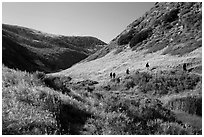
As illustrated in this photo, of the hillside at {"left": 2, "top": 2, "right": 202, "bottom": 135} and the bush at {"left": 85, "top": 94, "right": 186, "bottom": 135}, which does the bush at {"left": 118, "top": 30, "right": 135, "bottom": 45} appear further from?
the bush at {"left": 85, "top": 94, "right": 186, "bottom": 135}

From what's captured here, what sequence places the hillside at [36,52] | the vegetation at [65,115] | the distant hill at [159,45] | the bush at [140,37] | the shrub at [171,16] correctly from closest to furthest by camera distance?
the vegetation at [65,115]
the distant hill at [159,45]
the bush at [140,37]
the shrub at [171,16]
the hillside at [36,52]

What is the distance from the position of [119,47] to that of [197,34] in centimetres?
1959

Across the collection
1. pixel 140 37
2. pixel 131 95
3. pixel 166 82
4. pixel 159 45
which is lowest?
pixel 131 95

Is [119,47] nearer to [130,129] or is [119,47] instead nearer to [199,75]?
[199,75]

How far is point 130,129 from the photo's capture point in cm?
831

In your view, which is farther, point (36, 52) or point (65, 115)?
point (36, 52)

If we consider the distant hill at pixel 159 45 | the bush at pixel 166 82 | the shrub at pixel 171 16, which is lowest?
the bush at pixel 166 82

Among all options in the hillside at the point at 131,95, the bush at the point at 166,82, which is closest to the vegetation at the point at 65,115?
the hillside at the point at 131,95

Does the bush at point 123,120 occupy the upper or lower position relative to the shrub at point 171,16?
lower

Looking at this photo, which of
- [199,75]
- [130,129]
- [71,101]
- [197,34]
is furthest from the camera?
[197,34]

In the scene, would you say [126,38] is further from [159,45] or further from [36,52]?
[36,52]

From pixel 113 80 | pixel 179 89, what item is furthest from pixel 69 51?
pixel 179 89

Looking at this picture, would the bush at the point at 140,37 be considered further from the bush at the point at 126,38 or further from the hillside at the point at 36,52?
the hillside at the point at 36,52

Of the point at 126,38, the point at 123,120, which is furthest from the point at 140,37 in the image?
the point at 123,120
